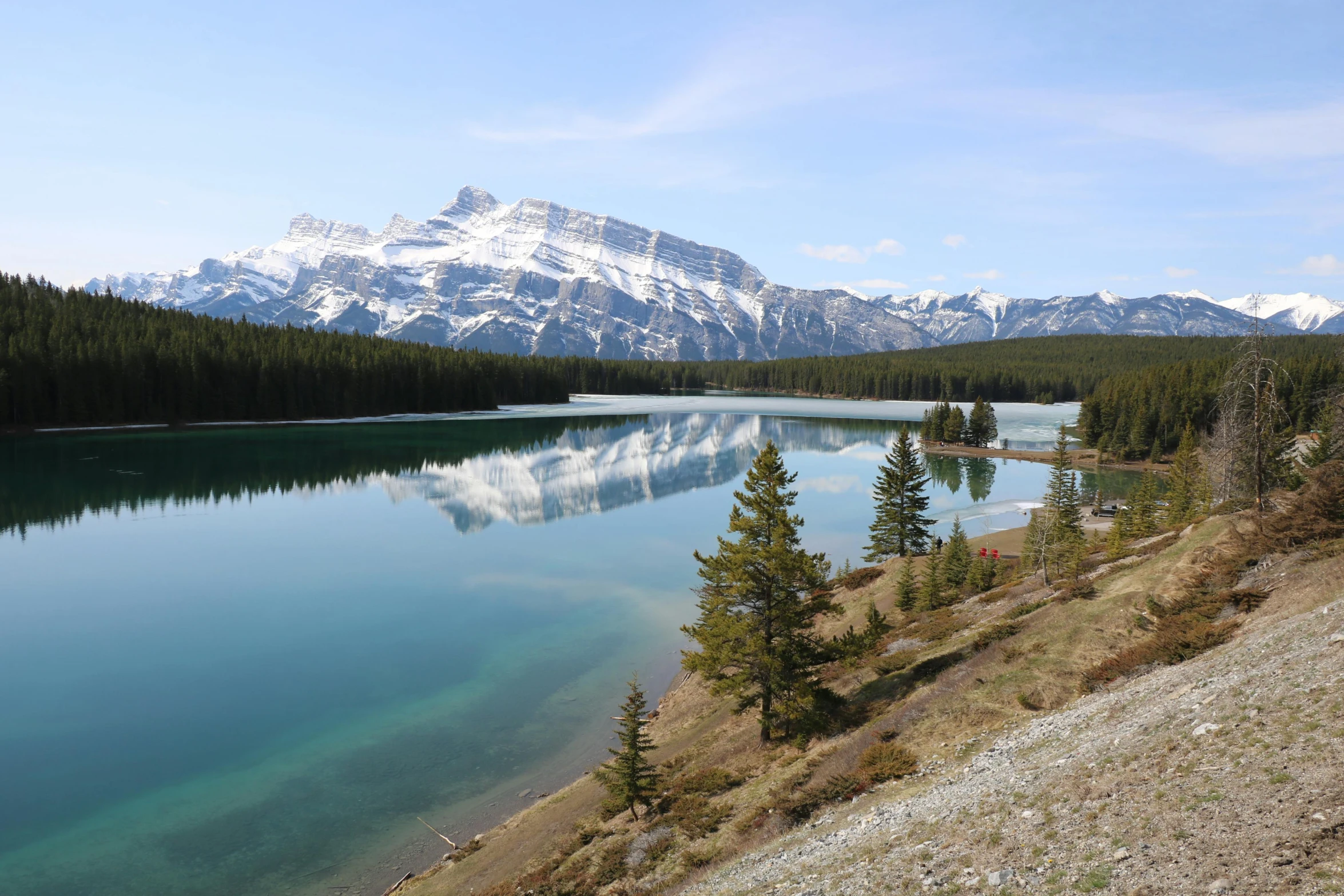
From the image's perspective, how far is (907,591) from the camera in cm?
3841

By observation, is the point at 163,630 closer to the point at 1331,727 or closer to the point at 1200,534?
the point at 1331,727

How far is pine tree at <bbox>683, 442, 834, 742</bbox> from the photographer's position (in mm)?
23469

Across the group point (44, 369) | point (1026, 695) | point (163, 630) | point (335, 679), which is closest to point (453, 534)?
point (163, 630)

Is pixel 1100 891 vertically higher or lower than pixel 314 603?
higher

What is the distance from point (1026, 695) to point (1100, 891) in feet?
40.8

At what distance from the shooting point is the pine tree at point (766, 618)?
77.0ft

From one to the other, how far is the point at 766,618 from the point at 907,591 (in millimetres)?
17395

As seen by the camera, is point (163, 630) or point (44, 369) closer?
point (163, 630)

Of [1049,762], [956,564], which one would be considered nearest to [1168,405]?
[956,564]

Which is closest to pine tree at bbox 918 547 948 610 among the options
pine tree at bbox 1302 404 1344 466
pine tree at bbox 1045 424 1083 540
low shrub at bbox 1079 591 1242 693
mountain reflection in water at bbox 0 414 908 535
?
pine tree at bbox 1045 424 1083 540

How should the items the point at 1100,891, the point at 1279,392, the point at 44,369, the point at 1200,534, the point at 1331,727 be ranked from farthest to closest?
the point at 1279,392 → the point at 44,369 → the point at 1200,534 → the point at 1331,727 → the point at 1100,891

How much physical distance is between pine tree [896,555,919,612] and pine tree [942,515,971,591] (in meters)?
1.95

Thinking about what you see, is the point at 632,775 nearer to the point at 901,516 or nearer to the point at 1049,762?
the point at 1049,762

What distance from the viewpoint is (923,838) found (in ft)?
40.9
